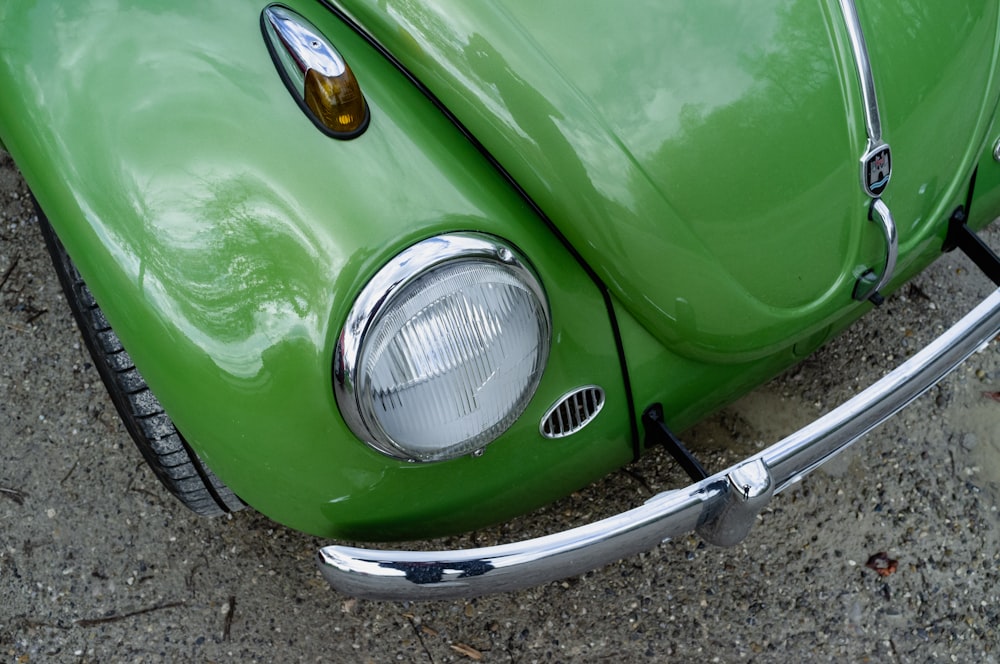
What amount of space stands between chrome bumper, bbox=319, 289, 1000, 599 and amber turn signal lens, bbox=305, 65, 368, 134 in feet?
2.08

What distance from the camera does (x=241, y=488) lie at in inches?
59.2

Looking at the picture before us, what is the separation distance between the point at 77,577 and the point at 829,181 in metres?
1.91

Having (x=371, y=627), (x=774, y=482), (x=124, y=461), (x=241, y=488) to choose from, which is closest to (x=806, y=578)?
(x=774, y=482)

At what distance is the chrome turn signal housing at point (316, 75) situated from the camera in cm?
131

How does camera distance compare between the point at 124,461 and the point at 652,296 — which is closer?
the point at 652,296

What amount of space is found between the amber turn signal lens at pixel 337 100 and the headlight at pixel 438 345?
22 centimetres

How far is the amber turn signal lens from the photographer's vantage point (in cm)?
131

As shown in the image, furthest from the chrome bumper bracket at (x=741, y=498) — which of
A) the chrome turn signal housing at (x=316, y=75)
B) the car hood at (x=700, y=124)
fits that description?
the chrome turn signal housing at (x=316, y=75)

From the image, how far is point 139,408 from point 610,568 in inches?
44.4

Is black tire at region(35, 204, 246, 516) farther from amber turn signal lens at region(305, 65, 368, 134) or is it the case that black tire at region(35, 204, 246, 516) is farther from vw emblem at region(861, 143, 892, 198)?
vw emblem at region(861, 143, 892, 198)

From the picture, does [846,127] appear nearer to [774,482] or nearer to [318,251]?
[774,482]

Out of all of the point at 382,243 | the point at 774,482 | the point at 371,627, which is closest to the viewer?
the point at 382,243

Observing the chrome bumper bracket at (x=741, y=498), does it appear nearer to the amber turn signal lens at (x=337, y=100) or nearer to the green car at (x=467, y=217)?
the green car at (x=467, y=217)

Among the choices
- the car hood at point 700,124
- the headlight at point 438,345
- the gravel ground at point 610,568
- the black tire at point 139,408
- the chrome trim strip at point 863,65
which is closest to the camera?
the headlight at point 438,345
